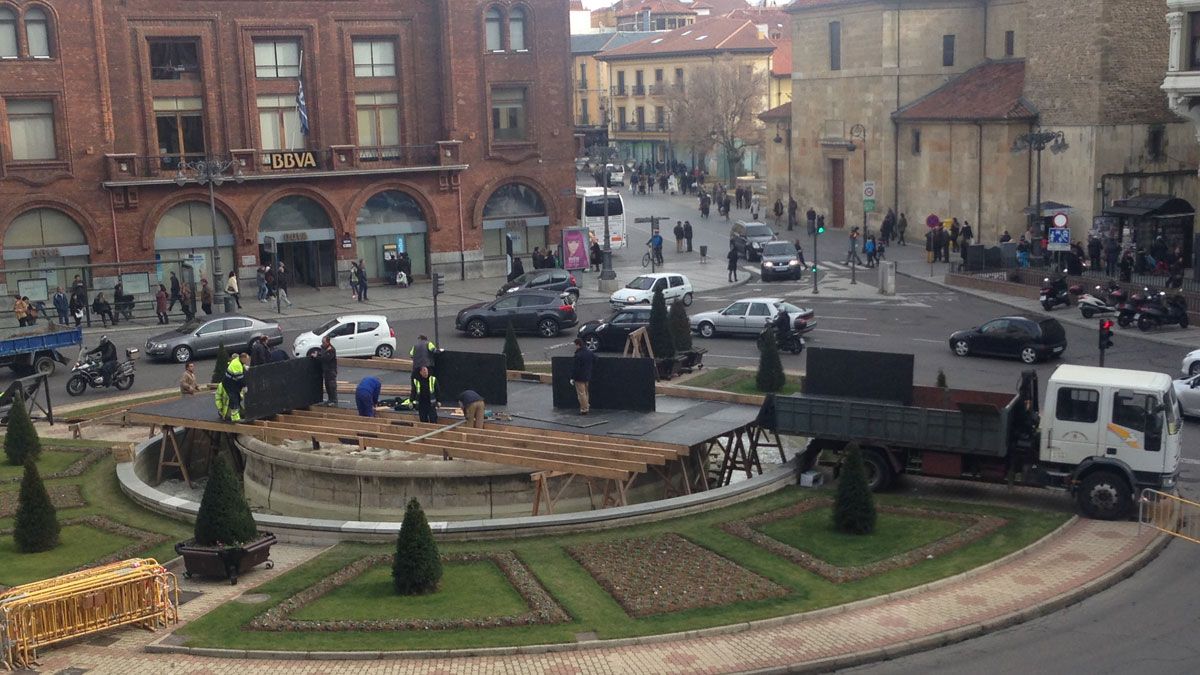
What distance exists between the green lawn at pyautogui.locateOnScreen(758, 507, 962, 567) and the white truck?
146cm

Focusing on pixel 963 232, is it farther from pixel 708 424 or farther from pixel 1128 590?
pixel 1128 590

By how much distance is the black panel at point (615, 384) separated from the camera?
1125 inches

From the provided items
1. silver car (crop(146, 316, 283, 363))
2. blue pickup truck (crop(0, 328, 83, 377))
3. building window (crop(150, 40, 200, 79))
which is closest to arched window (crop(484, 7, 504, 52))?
→ building window (crop(150, 40, 200, 79))

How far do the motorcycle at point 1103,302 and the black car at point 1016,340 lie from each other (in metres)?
5.83

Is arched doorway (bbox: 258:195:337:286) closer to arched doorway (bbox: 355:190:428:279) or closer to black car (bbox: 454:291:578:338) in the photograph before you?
arched doorway (bbox: 355:190:428:279)

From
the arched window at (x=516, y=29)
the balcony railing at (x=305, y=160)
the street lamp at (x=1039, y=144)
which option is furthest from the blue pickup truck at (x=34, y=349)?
the street lamp at (x=1039, y=144)

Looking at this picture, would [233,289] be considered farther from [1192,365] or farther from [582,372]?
[1192,365]

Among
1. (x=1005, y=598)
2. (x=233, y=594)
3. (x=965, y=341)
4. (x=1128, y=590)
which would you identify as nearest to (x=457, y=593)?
(x=233, y=594)

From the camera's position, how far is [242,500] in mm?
22047

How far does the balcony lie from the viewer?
55000 millimetres

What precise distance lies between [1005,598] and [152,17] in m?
45.1

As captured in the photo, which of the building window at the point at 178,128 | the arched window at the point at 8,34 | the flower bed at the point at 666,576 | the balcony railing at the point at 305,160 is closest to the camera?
the flower bed at the point at 666,576

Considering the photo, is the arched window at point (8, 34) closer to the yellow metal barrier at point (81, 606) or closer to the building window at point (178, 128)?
the building window at point (178, 128)

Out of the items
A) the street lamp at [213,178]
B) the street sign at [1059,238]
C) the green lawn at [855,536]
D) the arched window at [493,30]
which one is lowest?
the green lawn at [855,536]
